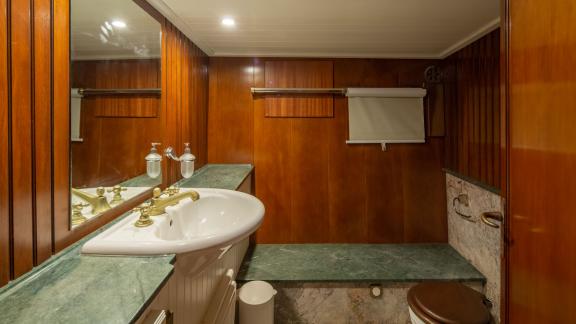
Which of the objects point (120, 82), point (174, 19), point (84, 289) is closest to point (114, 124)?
point (120, 82)

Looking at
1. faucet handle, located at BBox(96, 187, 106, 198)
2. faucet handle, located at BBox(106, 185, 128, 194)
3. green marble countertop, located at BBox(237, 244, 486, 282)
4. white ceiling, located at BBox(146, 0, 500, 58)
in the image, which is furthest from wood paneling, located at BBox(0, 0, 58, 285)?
green marble countertop, located at BBox(237, 244, 486, 282)

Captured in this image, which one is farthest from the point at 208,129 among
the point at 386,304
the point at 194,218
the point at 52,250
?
the point at 386,304

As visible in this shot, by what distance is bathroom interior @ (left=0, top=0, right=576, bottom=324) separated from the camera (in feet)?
2.50

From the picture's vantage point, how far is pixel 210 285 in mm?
Answer: 1500

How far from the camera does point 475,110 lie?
7.54 feet

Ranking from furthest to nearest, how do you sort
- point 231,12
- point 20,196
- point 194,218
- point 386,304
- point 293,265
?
point 293,265
point 386,304
point 231,12
point 194,218
point 20,196

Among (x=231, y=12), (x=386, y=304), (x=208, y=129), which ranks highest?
(x=231, y=12)

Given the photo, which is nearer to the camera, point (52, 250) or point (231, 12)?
point (52, 250)

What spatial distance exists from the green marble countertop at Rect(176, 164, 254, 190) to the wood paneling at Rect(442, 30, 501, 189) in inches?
71.3

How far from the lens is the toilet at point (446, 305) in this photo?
149cm

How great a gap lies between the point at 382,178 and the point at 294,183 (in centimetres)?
85

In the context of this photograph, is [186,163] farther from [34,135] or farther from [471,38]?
[471,38]

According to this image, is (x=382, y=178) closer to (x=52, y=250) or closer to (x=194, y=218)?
(x=194, y=218)

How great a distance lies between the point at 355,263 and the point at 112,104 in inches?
79.9
